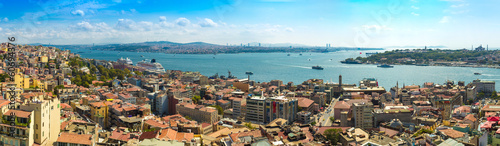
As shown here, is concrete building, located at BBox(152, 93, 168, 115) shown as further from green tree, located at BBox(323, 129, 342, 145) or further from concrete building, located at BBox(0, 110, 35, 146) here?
concrete building, located at BBox(0, 110, 35, 146)

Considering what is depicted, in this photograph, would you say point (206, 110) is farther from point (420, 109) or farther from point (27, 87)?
point (420, 109)

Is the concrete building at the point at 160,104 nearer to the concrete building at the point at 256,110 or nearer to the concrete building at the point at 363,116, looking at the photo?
the concrete building at the point at 256,110

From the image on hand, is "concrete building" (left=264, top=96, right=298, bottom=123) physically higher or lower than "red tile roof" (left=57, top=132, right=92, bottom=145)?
lower

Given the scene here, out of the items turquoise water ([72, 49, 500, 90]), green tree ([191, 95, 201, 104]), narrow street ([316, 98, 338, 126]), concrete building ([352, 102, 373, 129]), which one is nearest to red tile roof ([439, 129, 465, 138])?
concrete building ([352, 102, 373, 129])

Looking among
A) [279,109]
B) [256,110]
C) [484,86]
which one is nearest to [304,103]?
[279,109]

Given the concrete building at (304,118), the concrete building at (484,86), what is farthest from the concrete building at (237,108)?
the concrete building at (484,86)

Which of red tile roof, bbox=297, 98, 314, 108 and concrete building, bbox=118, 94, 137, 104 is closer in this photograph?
concrete building, bbox=118, 94, 137, 104

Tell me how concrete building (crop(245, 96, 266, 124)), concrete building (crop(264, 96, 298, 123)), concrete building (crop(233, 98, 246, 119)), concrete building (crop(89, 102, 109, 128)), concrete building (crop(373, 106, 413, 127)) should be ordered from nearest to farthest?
concrete building (crop(89, 102, 109, 128)) → concrete building (crop(373, 106, 413, 127)) → concrete building (crop(264, 96, 298, 123)) → concrete building (crop(245, 96, 266, 124)) → concrete building (crop(233, 98, 246, 119))
